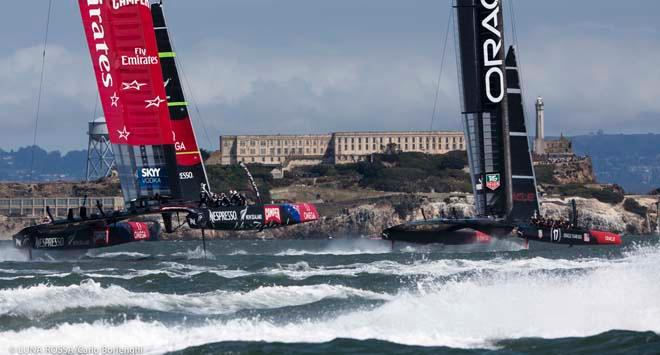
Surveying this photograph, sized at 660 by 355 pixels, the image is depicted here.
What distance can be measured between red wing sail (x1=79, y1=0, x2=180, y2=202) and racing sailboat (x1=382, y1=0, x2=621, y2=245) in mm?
10894

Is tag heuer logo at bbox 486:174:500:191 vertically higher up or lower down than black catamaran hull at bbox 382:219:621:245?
higher up

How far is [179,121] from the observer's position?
5009 centimetres

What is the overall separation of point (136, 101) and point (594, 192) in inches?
3338

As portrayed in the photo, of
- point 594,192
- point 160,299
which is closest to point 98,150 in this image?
point 594,192

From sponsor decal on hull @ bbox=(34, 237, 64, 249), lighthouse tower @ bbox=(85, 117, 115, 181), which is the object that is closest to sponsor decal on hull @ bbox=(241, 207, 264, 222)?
sponsor decal on hull @ bbox=(34, 237, 64, 249)

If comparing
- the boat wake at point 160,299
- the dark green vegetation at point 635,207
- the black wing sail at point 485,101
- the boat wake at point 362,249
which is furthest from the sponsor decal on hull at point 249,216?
the dark green vegetation at point 635,207

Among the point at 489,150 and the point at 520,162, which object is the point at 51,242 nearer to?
the point at 489,150

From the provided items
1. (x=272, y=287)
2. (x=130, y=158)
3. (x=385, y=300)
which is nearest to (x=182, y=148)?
(x=130, y=158)

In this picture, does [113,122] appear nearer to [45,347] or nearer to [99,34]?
[99,34]

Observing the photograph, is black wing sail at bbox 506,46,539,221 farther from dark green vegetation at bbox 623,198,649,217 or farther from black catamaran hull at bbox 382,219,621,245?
dark green vegetation at bbox 623,198,649,217

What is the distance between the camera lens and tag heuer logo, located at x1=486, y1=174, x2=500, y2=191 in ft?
171

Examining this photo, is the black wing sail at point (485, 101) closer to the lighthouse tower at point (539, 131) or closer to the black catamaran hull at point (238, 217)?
the black catamaran hull at point (238, 217)

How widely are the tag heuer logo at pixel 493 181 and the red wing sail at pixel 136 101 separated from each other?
1319cm

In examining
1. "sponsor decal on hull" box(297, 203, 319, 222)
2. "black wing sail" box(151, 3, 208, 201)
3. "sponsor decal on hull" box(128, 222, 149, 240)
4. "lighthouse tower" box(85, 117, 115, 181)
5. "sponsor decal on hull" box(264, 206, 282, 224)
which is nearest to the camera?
"sponsor decal on hull" box(264, 206, 282, 224)
